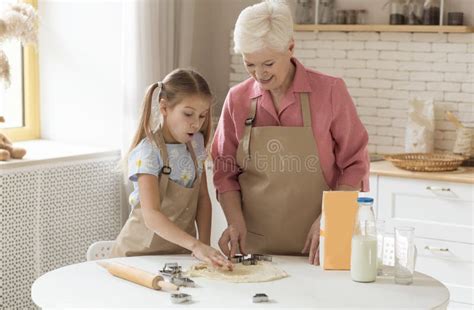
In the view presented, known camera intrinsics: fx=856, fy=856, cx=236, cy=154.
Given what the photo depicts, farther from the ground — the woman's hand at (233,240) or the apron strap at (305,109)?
the apron strap at (305,109)

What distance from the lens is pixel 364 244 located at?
2.31 m

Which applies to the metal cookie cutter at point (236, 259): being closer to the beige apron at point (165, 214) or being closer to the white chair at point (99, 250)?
the beige apron at point (165, 214)

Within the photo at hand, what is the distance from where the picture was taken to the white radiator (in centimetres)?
367

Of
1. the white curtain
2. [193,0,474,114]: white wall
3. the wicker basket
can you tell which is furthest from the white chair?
[193,0,474,114]: white wall

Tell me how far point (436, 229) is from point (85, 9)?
2039 mm

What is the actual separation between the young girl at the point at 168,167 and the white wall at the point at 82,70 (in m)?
1.63

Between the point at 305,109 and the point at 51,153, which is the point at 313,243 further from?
the point at 51,153

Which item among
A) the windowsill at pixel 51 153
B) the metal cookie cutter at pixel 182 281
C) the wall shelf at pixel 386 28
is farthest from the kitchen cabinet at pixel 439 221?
the metal cookie cutter at pixel 182 281

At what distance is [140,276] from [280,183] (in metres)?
0.64

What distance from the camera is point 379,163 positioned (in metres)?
4.41

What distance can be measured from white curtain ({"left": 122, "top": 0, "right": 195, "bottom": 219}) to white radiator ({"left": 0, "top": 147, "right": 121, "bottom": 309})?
15 centimetres

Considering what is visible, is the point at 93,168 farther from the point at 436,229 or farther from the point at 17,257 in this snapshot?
the point at 436,229

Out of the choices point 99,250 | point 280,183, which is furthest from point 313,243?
point 99,250

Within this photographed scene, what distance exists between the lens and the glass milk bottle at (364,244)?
229 cm
